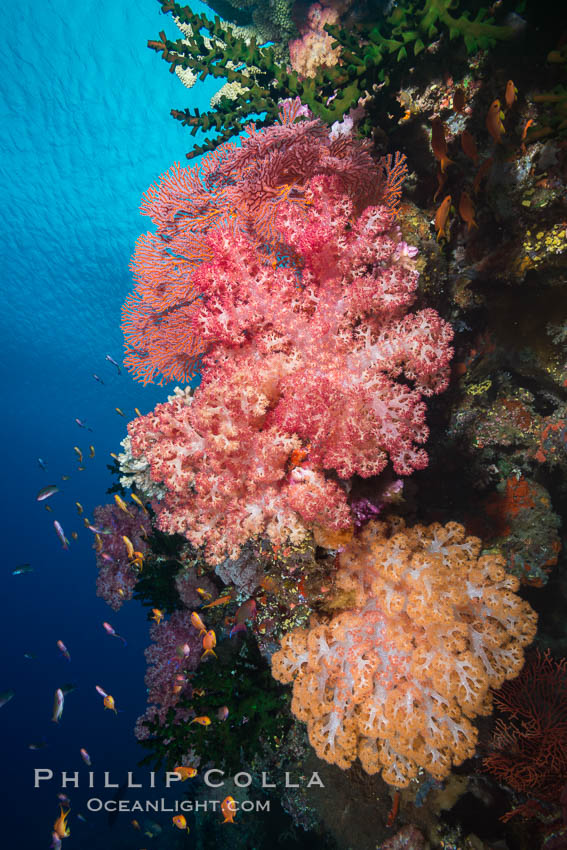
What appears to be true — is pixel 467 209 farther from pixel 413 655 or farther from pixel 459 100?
pixel 413 655

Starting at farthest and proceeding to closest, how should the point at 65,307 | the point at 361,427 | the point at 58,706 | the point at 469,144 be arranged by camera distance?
the point at 65,307, the point at 58,706, the point at 469,144, the point at 361,427

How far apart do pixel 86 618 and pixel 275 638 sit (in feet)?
199

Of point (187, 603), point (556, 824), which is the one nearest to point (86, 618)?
point (187, 603)

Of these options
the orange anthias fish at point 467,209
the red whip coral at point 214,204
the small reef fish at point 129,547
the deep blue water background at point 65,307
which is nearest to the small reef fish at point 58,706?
the small reef fish at point 129,547

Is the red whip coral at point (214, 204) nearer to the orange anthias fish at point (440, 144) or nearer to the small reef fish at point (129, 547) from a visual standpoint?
the orange anthias fish at point (440, 144)

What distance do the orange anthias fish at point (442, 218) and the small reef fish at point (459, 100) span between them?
36.4 inches

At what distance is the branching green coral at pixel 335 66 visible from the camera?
3338mm

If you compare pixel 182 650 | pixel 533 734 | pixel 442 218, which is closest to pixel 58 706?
pixel 182 650

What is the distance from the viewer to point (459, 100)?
3.57 meters

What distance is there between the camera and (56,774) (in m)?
36.2

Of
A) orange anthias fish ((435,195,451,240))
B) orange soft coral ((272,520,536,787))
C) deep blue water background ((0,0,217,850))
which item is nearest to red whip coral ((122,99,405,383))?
orange anthias fish ((435,195,451,240))

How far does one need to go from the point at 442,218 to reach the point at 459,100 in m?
1.13

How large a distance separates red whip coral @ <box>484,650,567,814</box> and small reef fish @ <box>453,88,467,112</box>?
5.47 m

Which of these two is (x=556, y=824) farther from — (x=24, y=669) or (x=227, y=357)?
(x=24, y=669)
